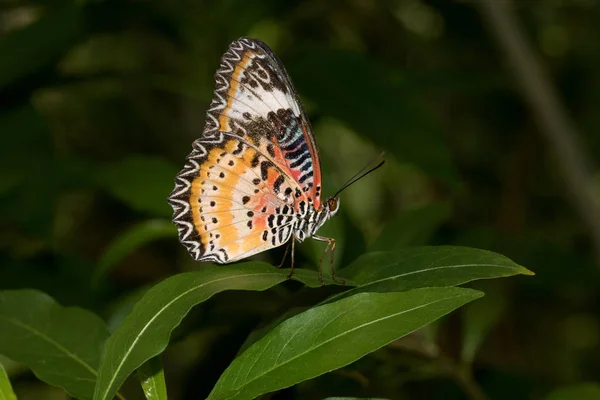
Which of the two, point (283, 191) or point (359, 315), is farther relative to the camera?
point (283, 191)

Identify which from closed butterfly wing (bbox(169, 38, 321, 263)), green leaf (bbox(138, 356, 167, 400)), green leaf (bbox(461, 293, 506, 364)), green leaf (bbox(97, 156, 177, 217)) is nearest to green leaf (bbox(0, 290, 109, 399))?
green leaf (bbox(138, 356, 167, 400))

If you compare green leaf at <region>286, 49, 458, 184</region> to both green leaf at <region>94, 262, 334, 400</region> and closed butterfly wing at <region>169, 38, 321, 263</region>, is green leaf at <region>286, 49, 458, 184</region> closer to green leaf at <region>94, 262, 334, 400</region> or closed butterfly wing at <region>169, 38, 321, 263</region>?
closed butterfly wing at <region>169, 38, 321, 263</region>

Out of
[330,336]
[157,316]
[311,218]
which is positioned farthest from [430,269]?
[311,218]

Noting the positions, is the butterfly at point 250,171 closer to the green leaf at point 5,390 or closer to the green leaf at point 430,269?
the green leaf at point 430,269

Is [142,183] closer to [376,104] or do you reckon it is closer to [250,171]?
[250,171]

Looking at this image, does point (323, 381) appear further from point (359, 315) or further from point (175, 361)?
point (175, 361)

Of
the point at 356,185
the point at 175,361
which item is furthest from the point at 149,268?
the point at 356,185
